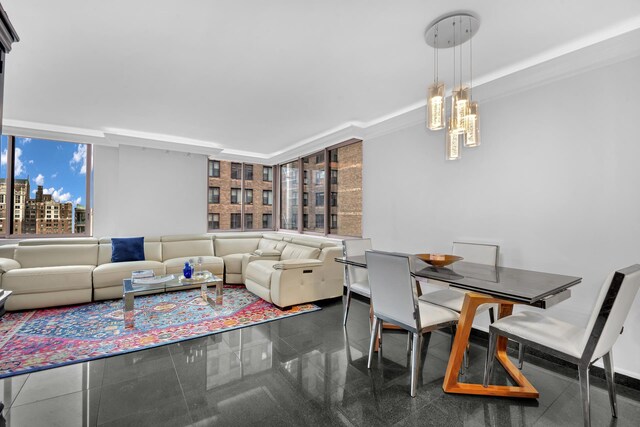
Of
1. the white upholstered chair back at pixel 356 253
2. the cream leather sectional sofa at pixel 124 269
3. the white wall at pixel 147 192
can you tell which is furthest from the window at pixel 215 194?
the white upholstered chair back at pixel 356 253

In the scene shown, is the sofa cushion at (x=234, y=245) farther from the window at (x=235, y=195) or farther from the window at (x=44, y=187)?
the window at (x=44, y=187)

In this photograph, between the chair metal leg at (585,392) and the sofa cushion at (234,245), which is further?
the sofa cushion at (234,245)

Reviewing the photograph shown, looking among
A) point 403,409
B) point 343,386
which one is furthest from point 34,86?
point 403,409

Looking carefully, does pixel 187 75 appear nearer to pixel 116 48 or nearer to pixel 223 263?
pixel 116 48

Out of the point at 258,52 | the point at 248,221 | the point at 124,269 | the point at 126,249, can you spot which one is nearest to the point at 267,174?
the point at 248,221

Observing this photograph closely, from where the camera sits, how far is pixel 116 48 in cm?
249

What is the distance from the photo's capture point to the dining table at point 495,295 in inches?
73.0

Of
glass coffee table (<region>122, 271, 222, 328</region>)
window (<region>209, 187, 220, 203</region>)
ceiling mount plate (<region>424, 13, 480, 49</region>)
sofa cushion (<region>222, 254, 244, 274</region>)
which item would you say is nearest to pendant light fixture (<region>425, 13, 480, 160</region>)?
ceiling mount plate (<region>424, 13, 480, 49</region>)

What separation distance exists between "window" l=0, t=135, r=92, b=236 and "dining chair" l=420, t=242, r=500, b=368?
5.78 m

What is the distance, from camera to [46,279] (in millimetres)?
3861

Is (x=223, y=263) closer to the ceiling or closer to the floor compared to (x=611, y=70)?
closer to the floor

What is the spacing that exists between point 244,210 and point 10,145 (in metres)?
4.02

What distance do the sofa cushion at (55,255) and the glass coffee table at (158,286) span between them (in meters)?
1.37

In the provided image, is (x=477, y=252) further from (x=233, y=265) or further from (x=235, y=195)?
(x=235, y=195)
